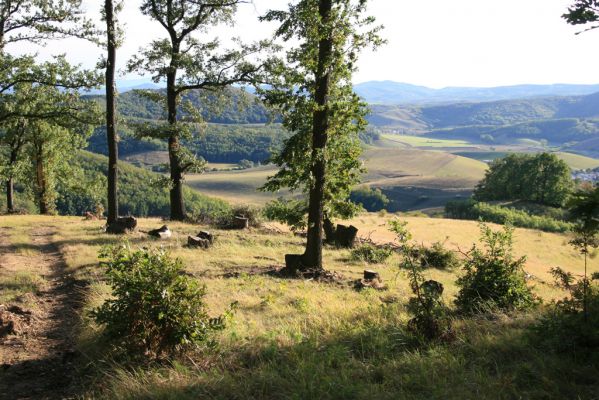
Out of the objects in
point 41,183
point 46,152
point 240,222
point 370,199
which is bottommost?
point 370,199

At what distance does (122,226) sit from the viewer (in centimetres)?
1961

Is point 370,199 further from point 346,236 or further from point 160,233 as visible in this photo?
point 160,233

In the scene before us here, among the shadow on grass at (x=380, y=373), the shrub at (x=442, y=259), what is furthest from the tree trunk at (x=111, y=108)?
the shadow on grass at (x=380, y=373)

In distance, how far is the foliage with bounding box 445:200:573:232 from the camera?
53.3m

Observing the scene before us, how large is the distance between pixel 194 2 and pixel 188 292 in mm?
19376

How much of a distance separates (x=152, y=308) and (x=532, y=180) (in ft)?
238

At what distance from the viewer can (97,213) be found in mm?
29562

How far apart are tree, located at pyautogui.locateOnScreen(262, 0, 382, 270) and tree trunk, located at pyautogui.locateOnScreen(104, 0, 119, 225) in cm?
852

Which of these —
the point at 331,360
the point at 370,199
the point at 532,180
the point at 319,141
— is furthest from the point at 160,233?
the point at 370,199

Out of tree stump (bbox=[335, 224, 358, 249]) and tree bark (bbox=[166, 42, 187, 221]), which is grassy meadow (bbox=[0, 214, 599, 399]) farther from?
tree bark (bbox=[166, 42, 187, 221])

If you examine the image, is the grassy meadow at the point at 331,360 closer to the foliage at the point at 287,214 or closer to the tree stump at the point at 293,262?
the tree stump at the point at 293,262

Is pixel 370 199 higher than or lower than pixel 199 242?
lower

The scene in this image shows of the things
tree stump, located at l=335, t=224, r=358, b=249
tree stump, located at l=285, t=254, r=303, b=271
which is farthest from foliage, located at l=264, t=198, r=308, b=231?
tree stump, located at l=335, t=224, r=358, b=249

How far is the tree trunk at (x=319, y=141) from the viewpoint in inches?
520
